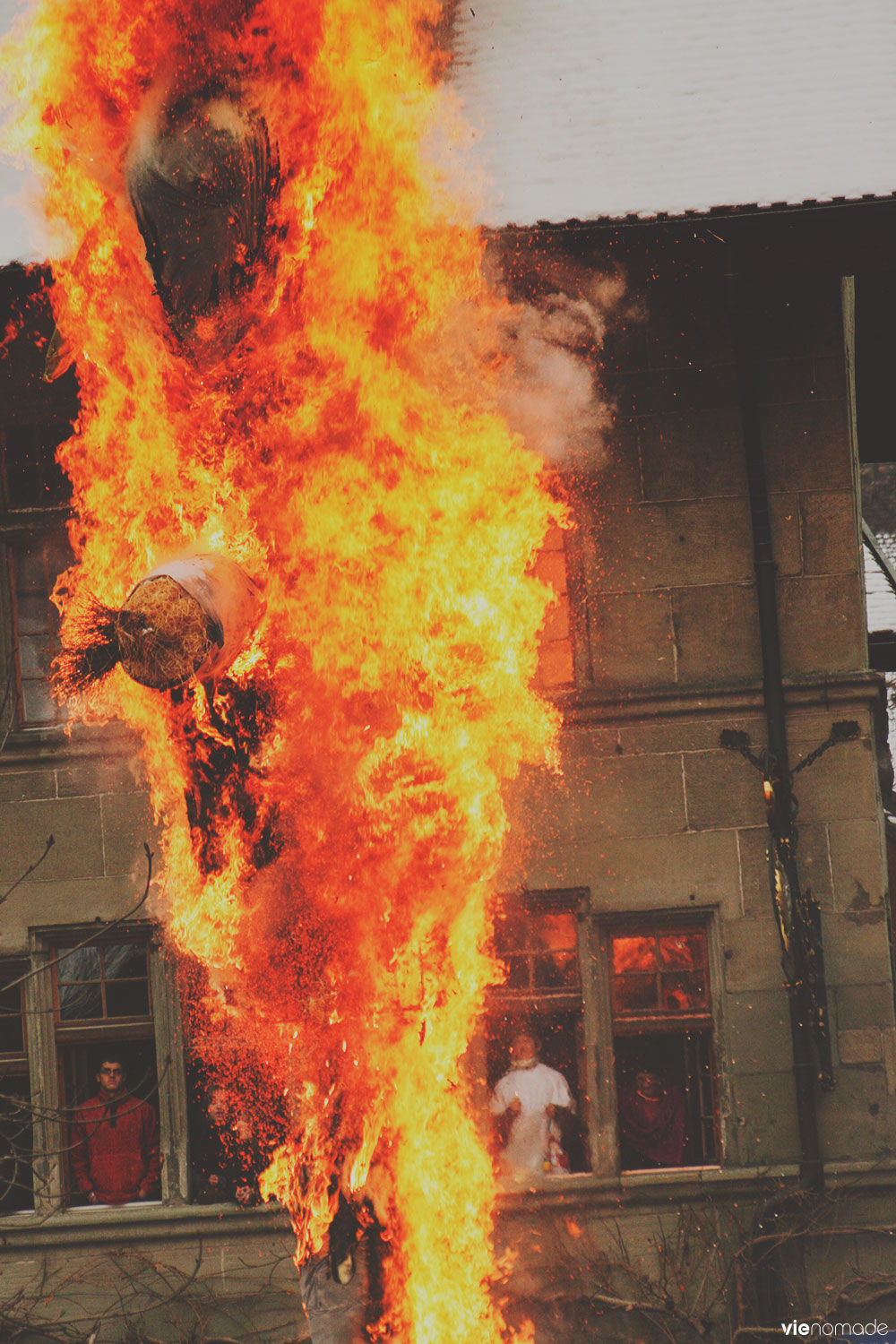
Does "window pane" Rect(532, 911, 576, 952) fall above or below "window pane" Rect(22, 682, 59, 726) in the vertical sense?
below

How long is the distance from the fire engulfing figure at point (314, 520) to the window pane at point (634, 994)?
2753mm

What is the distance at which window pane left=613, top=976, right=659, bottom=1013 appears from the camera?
32.7 feet

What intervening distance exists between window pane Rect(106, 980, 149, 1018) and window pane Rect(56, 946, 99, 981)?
0.16 metres

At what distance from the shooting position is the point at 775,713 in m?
9.70

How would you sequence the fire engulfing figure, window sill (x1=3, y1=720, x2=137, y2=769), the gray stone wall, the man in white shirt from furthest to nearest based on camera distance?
window sill (x1=3, y1=720, x2=137, y2=769) → the man in white shirt → the gray stone wall → the fire engulfing figure

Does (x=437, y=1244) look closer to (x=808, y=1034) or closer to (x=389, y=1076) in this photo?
(x=389, y=1076)

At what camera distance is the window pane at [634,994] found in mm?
9961

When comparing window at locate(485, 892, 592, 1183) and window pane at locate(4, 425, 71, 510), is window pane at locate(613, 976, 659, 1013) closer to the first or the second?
window at locate(485, 892, 592, 1183)

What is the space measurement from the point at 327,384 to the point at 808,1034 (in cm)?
598

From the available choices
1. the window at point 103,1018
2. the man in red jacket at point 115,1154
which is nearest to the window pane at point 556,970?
the window at point 103,1018

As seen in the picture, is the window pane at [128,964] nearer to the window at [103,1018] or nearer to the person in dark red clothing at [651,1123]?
the window at [103,1018]

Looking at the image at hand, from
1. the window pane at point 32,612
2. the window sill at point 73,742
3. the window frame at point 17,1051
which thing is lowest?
the window frame at point 17,1051

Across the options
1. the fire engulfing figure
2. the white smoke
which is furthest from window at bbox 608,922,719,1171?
the white smoke

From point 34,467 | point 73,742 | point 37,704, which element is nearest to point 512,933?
point 73,742
